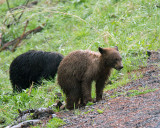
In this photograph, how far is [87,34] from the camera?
12758 mm

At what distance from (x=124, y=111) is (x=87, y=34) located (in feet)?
25.0

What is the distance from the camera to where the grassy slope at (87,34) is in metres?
8.51

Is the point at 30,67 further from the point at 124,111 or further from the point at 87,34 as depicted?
the point at 124,111

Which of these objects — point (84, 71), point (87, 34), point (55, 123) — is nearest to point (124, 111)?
point (55, 123)

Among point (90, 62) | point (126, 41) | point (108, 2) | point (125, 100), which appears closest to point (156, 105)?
point (125, 100)

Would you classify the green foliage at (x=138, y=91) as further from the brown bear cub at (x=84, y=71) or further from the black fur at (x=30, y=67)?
the black fur at (x=30, y=67)

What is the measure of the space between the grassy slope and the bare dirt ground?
0.90 metres

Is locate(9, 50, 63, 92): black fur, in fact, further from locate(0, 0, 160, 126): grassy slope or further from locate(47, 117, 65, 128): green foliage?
locate(47, 117, 65, 128): green foliage

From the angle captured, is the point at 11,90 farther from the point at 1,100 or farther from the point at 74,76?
the point at 74,76

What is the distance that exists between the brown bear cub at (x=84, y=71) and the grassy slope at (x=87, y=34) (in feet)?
3.09

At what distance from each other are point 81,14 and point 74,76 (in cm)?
845

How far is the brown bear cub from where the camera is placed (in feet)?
21.8

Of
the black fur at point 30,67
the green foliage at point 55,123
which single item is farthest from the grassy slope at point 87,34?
the green foliage at point 55,123

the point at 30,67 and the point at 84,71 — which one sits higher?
the point at 84,71
